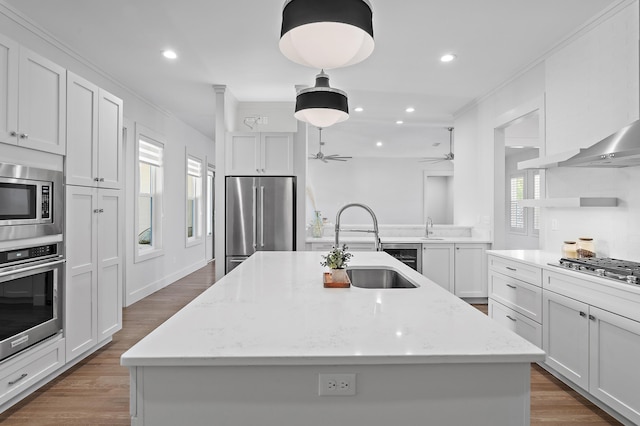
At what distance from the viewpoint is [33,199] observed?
2334mm

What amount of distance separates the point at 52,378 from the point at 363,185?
734 cm

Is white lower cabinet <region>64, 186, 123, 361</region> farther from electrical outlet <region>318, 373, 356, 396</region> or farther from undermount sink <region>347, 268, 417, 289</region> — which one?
electrical outlet <region>318, 373, 356, 396</region>

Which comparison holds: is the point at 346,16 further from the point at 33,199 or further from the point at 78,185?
the point at 78,185

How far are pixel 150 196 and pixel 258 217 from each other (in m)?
2.06

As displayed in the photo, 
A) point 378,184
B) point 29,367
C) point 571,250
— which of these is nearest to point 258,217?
point 29,367

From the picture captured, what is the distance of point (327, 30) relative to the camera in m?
1.33

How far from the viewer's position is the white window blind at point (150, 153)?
5.06m

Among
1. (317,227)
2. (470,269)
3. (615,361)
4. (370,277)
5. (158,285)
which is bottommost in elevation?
(158,285)

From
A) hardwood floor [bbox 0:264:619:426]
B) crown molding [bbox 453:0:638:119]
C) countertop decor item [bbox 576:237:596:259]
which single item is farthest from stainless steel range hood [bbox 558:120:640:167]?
hardwood floor [bbox 0:264:619:426]

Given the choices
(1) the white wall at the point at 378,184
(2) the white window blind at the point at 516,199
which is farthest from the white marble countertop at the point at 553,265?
(1) the white wall at the point at 378,184

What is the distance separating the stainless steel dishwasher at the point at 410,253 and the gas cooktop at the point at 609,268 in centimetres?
224

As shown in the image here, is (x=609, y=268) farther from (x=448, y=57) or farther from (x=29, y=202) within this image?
(x=29, y=202)

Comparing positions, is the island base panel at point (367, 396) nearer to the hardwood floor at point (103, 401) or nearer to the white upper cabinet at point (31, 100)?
the hardwood floor at point (103, 401)

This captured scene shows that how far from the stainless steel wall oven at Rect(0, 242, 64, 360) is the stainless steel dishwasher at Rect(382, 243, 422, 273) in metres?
3.49
